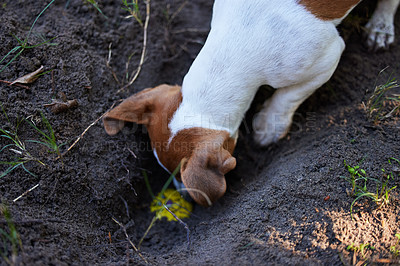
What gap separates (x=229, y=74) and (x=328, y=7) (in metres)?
0.92

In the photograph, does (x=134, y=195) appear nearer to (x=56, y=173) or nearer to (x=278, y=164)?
(x=56, y=173)

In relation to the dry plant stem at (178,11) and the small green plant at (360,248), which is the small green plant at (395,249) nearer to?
the small green plant at (360,248)

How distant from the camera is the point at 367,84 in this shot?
3051mm

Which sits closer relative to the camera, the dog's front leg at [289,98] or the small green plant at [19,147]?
the small green plant at [19,147]

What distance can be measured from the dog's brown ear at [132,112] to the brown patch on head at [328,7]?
1337 millimetres

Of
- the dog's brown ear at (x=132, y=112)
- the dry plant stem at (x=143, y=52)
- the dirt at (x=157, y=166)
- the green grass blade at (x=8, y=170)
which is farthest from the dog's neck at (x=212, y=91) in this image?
the green grass blade at (x=8, y=170)

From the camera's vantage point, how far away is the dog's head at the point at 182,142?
231 centimetres

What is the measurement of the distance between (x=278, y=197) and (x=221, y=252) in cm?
55

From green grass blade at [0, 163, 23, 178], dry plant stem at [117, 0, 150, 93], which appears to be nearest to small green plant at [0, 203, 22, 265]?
green grass blade at [0, 163, 23, 178]

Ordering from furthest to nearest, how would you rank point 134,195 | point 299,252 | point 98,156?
point 134,195 < point 98,156 < point 299,252

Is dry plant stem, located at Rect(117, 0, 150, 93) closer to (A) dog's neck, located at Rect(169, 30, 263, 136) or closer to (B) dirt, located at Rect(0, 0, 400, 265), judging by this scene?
(B) dirt, located at Rect(0, 0, 400, 265)

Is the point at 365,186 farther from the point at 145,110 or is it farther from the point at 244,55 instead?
the point at 145,110

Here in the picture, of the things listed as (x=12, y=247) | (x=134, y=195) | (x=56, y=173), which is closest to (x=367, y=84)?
(x=134, y=195)

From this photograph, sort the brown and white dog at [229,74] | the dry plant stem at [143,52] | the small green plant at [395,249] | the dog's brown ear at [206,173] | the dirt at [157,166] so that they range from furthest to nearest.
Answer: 1. the dry plant stem at [143,52]
2. the brown and white dog at [229,74]
3. the dog's brown ear at [206,173]
4. the dirt at [157,166]
5. the small green plant at [395,249]
